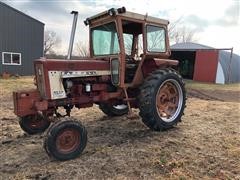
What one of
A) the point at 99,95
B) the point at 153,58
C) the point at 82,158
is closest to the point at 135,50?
the point at 153,58

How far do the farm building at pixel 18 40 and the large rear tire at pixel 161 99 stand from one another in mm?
16946

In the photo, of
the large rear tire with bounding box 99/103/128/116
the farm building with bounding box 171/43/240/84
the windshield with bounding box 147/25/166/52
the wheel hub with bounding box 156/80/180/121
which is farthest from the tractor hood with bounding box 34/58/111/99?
the farm building with bounding box 171/43/240/84

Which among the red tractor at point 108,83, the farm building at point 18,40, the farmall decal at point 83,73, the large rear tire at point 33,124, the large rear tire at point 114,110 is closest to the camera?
the red tractor at point 108,83

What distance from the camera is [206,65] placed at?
76.9 ft

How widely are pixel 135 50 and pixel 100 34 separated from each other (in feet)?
3.04

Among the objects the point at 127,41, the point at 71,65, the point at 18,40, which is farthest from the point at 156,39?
the point at 18,40

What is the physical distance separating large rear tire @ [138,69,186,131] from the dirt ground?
0.24 m

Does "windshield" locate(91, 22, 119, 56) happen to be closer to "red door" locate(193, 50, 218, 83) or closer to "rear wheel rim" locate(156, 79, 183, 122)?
"rear wheel rim" locate(156, 79, 183, 122)

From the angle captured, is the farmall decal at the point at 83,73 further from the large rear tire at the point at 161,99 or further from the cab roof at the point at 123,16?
the cab roof at the point at 123,16

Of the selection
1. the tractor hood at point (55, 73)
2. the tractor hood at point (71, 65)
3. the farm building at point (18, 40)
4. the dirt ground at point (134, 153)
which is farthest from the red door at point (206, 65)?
the tractor hood at point (55, 73)

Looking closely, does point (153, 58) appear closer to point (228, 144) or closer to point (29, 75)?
point (228, 144)

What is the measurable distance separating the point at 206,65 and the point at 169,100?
1811 cm

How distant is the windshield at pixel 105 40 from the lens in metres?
5.90

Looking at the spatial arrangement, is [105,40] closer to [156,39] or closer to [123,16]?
[123,16]
